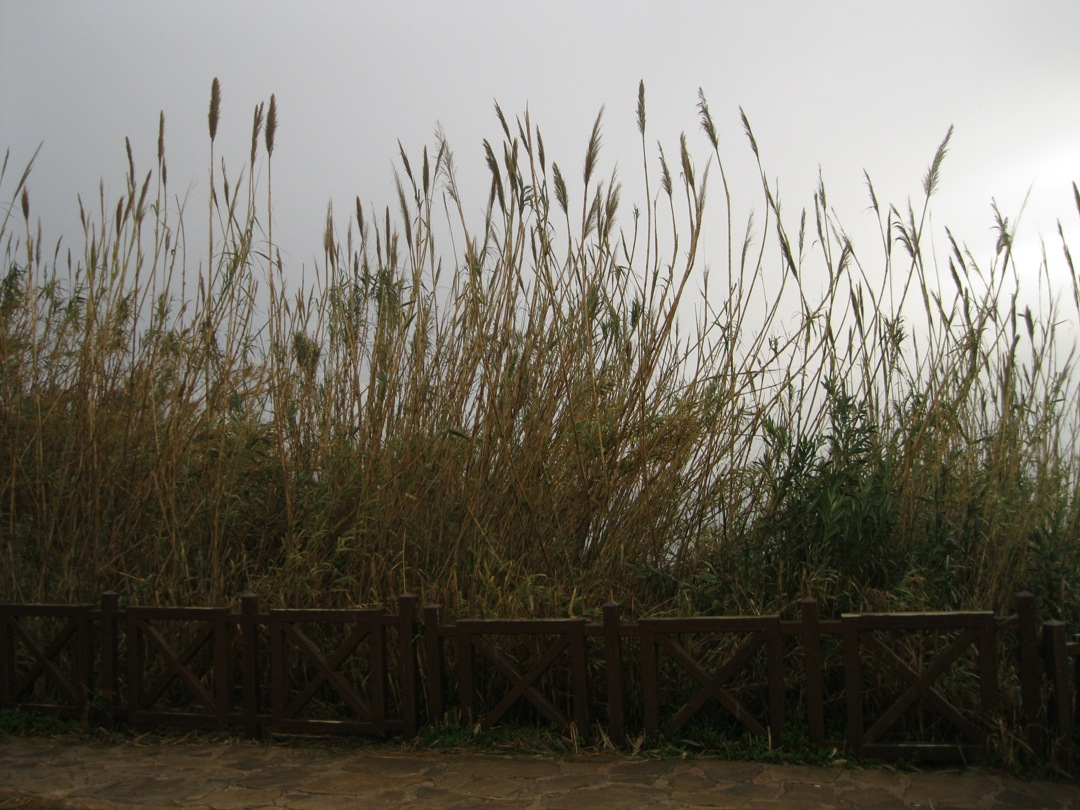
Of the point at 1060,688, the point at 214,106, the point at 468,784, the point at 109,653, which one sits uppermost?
the point at 214,106

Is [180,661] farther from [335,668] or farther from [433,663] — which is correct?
[433,663]

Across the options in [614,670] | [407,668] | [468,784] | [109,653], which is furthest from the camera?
[109,653]

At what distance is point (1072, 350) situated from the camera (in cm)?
438

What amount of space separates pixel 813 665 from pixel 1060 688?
31.4 inches

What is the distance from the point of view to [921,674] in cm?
340

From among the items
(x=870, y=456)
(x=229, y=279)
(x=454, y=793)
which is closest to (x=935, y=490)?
(x=870, y=456)

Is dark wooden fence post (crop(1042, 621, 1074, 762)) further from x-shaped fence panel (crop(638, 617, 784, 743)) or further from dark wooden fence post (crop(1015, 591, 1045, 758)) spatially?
x-shaped fence panel (crop(638, 617, 784, 743))

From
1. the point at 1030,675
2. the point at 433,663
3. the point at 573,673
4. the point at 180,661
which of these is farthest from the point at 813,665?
the point at 180,661

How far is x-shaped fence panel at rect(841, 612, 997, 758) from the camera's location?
336cm

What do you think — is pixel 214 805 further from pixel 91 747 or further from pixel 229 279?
pixel 229 279

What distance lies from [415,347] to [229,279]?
106 centimetres

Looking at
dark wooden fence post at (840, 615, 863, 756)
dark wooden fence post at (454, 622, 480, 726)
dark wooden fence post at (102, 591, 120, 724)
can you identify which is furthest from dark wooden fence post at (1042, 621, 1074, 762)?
dark wooden fence post at (102, 591, 120, 724)

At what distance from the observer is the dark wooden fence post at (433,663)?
12.5ft

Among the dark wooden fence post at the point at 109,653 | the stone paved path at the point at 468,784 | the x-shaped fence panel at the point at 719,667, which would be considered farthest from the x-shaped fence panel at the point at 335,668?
the x-shaped fence panel at the point at 719,667
